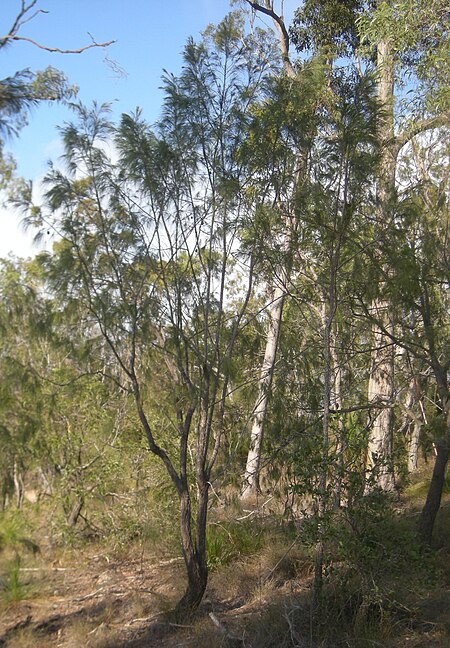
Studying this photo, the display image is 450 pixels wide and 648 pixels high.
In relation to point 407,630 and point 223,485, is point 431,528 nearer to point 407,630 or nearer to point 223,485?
point 407,630

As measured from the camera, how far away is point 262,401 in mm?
7949

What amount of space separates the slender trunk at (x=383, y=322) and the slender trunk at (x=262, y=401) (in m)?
1.22

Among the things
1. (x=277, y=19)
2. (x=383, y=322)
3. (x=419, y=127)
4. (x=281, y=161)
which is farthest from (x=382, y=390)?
(x=277, y=19)

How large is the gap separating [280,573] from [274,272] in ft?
12.1

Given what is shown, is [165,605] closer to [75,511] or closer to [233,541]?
[233,541]

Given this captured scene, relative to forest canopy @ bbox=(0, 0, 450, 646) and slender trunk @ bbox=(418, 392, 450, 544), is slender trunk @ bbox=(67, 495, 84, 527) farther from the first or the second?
slender trunk @ bbox=(418, 392, 450, 544)

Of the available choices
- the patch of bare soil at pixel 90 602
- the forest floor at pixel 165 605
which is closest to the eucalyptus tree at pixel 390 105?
the forest floor at pixel 165 605

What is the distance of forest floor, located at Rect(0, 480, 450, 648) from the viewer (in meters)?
6.06

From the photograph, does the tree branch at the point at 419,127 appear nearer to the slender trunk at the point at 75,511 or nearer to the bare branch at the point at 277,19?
the bare branch at the point at 277,19

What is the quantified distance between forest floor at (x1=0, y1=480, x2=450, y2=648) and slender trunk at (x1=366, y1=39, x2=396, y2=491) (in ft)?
4.17

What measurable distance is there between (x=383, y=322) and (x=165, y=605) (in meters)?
4.17

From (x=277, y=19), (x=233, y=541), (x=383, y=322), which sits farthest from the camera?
(x=277, y=19)

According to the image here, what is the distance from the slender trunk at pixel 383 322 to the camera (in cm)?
719

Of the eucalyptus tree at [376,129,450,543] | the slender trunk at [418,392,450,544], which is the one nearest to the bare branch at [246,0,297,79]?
the eucalyptus tree at [376,129,450,543]
